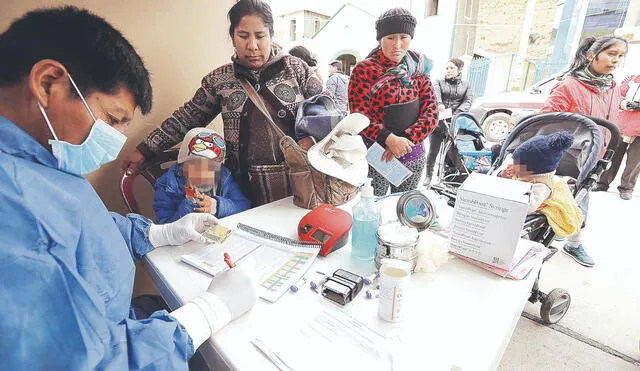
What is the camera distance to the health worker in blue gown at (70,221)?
0.48 metres

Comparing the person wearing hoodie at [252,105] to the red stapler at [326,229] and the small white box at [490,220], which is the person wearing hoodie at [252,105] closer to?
the red stapler at [326,229]

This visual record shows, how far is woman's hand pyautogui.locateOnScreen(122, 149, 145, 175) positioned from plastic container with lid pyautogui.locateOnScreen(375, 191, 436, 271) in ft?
4.53

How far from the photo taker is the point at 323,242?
109 centimetres

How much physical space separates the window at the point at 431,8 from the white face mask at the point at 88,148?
Answer: 498 inches

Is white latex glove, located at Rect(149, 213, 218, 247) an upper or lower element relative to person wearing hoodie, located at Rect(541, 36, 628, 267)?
lower

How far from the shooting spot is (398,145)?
166cm

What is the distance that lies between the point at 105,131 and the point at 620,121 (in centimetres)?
514

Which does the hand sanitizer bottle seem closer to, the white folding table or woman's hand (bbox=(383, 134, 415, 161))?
the white folding table

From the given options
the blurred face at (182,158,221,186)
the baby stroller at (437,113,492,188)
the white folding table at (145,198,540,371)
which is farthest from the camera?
the baby stroller at (437,113,492,188)

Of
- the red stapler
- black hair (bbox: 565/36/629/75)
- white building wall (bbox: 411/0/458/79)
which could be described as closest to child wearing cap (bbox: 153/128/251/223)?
the red stapler

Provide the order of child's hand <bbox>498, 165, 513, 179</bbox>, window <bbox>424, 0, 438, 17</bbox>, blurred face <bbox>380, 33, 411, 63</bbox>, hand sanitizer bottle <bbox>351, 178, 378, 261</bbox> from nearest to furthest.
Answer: hand sanitizer bottle <bbox>351, 178, 378, 261</bbox>, child's hand <bbox>498, 165, 513, 179</bbox>, blurred face <bbox>380, 33, 411, 63</bbox>, window <bbox>424, 0, 438, 17</bbox>

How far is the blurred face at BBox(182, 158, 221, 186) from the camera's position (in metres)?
1.49

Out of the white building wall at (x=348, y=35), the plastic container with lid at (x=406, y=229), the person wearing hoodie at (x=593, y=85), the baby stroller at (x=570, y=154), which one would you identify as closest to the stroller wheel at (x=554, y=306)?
the baby stroller at (x=570, y=154)

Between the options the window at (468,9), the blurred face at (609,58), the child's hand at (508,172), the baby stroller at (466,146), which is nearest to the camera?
the child's hand at (508,172)
